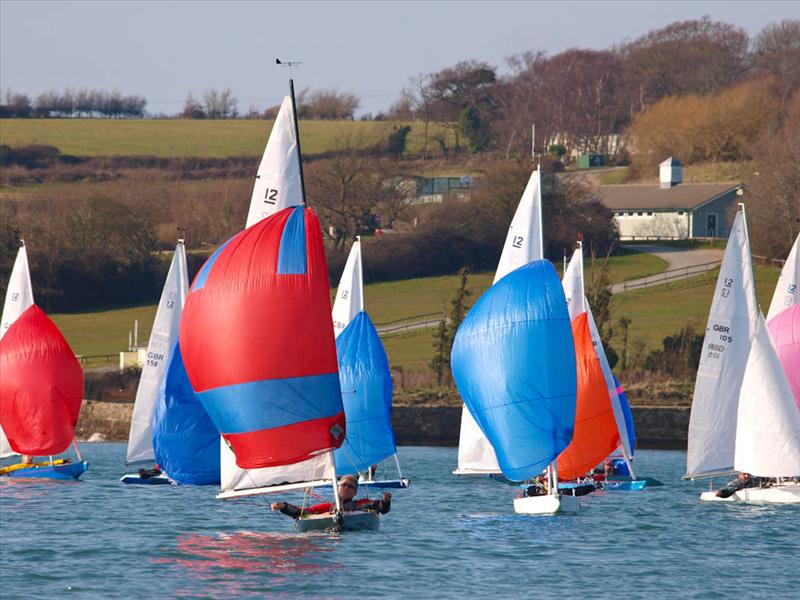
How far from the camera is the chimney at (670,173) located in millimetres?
113500

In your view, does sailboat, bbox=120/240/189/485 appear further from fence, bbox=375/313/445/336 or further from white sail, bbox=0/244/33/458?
fence, bbox=375/313/445/336

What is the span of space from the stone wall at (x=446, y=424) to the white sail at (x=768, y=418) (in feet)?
78.1

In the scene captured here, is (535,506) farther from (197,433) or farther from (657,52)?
(657,52)

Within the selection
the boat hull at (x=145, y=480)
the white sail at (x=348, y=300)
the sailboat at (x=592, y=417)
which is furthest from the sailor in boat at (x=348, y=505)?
the white sail at (x=348, y=300)

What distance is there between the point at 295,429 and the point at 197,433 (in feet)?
20.6

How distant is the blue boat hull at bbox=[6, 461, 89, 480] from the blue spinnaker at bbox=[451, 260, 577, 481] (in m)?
13.3

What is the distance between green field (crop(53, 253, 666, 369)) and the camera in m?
71.1

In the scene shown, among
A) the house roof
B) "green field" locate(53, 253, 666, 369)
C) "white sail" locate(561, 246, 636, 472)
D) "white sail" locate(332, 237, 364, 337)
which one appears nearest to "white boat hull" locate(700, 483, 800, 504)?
"white sail" locate(561, 246, 636, 472)

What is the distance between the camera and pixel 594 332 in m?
38.9

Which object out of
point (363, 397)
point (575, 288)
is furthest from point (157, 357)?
point (575, 288)

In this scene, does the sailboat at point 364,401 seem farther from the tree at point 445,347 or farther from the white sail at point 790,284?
the tree at point 445,347

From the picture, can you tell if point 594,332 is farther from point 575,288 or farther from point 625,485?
point 625,485

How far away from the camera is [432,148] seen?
5394 inches

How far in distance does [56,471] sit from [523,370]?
51.2 ft
